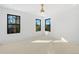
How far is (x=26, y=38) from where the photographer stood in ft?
6.97

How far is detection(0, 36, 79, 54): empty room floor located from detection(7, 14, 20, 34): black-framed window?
230 mm

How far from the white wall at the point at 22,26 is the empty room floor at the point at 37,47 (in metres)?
0.09

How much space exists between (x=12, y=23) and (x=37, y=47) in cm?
66

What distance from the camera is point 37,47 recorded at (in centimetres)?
200

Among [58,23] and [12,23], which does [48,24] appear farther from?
[12,23]

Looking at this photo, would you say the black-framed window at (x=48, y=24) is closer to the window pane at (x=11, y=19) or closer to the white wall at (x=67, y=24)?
the white wall at (x=67, y=24)

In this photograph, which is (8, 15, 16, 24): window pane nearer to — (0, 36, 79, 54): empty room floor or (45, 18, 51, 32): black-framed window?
(0, 36, 79, 54): empty room floor

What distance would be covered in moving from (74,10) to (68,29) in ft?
1.29

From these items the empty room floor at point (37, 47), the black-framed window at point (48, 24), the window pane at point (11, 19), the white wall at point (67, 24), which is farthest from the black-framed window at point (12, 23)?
the white wall at point (67, 24)

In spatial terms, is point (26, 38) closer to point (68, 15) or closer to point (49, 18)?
point (49, 18)

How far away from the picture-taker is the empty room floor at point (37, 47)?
173 centimetres
